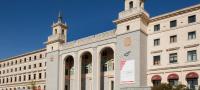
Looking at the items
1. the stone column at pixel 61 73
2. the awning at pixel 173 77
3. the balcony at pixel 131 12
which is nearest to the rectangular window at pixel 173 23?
the balcony at pixel 131 12

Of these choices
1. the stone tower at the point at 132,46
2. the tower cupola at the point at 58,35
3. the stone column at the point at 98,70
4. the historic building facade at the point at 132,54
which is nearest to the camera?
the historic building facade at the point at 132,54

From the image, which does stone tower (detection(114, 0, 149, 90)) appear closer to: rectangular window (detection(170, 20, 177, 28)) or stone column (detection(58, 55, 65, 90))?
rectangular window (detection(170, 20, 177, 28))

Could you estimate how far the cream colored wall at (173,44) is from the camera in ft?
143

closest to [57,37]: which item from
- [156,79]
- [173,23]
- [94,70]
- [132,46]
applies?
[94,70]

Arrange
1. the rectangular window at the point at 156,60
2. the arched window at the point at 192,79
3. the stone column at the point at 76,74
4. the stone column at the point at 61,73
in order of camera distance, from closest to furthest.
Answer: the arched window at the point at 192,79 → the rectangular window at the point at 156,60 → the stone column at the point at 76,74 → the stone column at the point at 61,73

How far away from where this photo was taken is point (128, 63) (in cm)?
4869

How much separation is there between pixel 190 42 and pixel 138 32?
8.29 m

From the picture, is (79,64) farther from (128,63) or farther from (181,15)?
(181,15)

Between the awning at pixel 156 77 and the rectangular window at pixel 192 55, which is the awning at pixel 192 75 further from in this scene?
the awning at pixel 156 77

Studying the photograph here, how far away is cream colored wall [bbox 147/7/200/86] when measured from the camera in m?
43.7

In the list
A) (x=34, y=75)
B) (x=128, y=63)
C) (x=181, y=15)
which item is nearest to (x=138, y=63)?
(x=128, y=63)

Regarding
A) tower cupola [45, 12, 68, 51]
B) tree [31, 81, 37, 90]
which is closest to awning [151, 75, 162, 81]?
tower cupola [45, 12, 68, 51]

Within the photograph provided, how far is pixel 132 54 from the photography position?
48.5m

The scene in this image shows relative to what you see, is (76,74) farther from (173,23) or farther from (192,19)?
(192,19)
